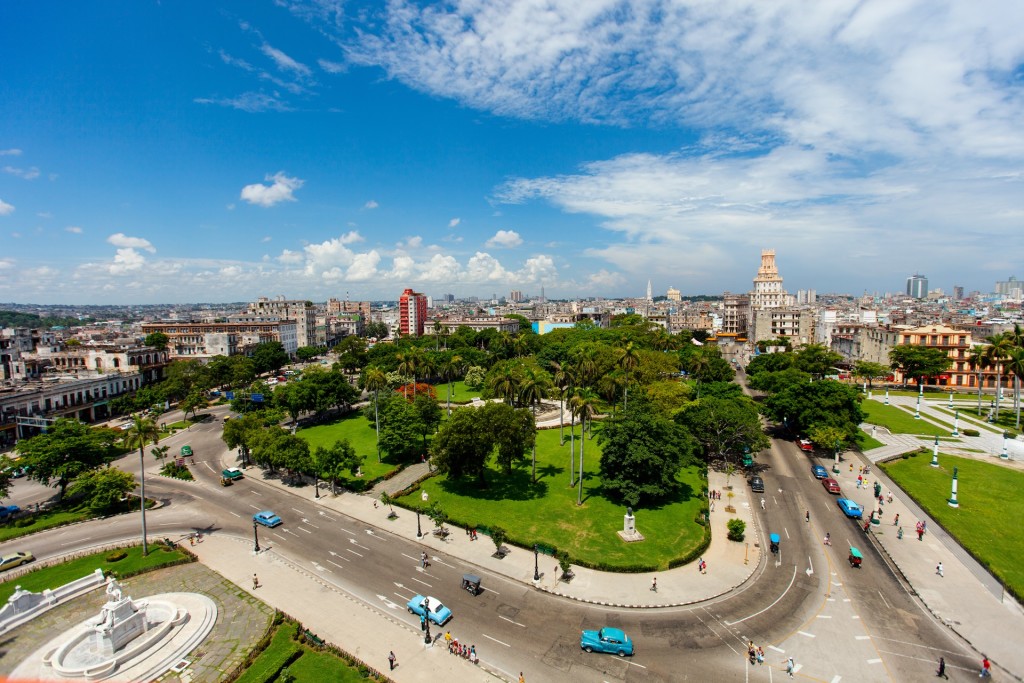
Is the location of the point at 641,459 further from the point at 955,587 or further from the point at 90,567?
the point at 90,567

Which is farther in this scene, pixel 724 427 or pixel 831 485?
pixel 724 427

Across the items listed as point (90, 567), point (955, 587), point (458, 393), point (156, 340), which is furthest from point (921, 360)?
point (156, 340)

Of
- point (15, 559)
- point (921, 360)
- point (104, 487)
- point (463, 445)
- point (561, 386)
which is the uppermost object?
point (921, 360)

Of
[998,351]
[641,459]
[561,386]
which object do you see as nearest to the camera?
[641,459]

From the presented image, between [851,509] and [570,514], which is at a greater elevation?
[851,509]

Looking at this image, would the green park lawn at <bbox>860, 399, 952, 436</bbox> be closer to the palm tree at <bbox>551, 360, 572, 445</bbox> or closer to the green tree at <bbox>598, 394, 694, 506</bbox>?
the green tree at <bbox>598, 394, 694, 506</bbox>

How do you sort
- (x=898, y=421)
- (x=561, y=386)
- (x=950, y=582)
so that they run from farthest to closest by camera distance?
1. (x=561, y=386)
2. (x=898, y=421)
3. (x=950, y=582)

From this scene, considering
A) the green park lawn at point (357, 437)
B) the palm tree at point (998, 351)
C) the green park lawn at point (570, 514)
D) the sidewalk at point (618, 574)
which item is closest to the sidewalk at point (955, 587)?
the sidewalk at point (618, 574)
